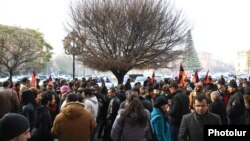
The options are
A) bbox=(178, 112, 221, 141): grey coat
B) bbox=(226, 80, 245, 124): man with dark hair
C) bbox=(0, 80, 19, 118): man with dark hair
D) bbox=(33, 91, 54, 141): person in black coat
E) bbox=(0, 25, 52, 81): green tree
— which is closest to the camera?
bbox=(178, 112, 221, 141): grey coat

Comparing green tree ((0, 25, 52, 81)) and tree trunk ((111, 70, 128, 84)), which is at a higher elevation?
green tree ((0, 25, 52, 81))

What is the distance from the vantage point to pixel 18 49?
152 ft

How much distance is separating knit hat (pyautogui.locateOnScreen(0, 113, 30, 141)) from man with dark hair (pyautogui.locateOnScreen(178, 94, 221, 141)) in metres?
3.19

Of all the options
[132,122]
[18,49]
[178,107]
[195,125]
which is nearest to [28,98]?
[132,122]

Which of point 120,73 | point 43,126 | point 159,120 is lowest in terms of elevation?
point 43,126

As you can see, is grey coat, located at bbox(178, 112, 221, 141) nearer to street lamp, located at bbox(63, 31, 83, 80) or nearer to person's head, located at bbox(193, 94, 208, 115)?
person's head, located at bbox(193, 94, 208, 115)

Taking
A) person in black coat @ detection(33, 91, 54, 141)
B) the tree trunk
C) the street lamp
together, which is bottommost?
person in black coat @ detection(33, 91, 54, 141)

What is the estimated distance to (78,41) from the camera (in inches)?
1164

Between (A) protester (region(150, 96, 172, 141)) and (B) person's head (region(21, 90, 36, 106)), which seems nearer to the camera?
(A) protester (region(150, 96, 172, 141))

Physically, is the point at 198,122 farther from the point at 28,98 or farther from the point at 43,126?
the point at 28,98

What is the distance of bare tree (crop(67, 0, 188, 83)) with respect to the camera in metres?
28.9

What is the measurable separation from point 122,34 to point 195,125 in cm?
2324

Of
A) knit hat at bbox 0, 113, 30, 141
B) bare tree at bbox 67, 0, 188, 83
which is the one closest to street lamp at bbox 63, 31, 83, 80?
bare tree at bbox 67, 0, 188, 83

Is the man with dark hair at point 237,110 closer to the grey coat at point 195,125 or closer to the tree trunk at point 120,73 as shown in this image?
the grey coat at point 195,125
